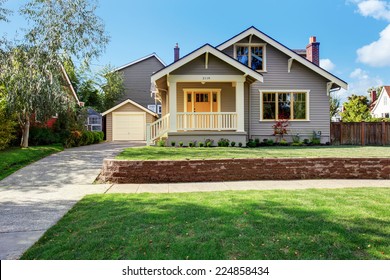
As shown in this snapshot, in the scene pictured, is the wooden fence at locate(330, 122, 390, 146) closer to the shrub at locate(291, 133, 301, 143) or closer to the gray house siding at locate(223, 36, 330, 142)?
the gray house siding at locate(223, 36, 330, 142)

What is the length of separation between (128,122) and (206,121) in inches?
468

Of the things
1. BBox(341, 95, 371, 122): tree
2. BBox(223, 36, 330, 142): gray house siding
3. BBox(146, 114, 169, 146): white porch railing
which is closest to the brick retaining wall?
BBox(146, 114, 169, 146): white porch railing

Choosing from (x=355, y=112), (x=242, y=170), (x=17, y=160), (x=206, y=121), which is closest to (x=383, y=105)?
(x=355, y=112)

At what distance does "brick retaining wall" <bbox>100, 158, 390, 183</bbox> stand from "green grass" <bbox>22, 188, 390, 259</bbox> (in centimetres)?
248

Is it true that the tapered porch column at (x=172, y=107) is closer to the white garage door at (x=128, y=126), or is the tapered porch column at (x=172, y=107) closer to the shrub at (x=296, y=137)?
the shrub at (x=296, y=137)

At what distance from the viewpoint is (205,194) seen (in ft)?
21.9

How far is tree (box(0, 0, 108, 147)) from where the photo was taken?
13.9 m

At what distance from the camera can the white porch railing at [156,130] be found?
50.8ft

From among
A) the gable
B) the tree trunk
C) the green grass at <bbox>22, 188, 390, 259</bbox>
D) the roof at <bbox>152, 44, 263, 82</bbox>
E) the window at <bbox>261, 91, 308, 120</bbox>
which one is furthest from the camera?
the window at <bbox>261, 91, 308, 120</bbox>

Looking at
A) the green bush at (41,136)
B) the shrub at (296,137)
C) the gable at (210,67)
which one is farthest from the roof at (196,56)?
the green bush at (41,136)

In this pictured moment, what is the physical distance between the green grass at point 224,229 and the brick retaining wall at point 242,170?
2481mm

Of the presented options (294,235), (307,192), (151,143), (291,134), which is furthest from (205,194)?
(291,134)

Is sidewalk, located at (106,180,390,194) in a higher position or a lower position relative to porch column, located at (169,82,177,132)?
lower

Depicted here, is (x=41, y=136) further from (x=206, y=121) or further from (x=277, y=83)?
(x=277, y=83)
